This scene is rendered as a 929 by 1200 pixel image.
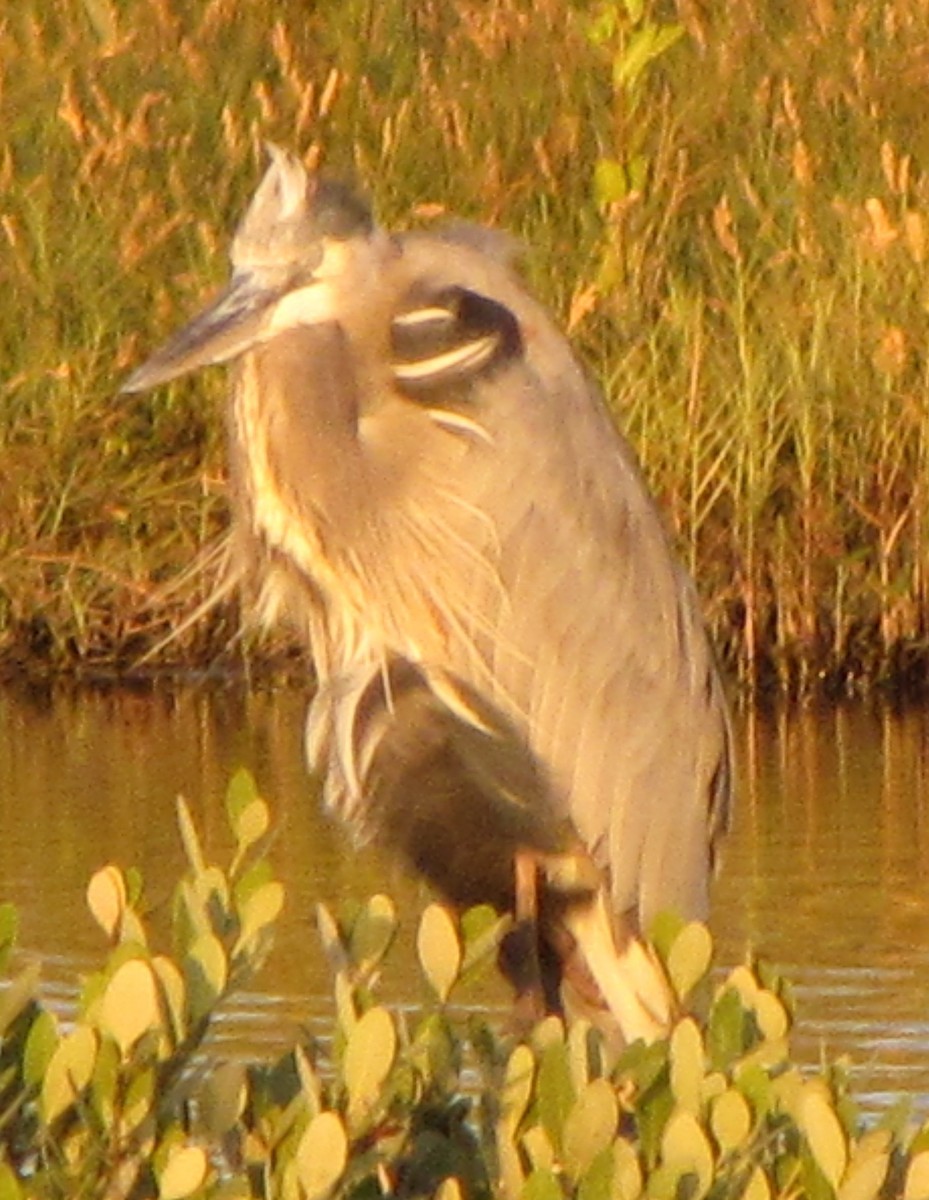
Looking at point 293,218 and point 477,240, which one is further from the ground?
point 293,218

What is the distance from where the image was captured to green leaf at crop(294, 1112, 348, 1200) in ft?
9.33

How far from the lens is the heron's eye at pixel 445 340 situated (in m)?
4.52

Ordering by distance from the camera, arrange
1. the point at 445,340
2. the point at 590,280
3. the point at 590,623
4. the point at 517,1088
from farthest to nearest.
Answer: the point at 590,280
the point at 590,623
the point at 445,340
the point at 517,1088

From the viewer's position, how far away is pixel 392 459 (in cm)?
461

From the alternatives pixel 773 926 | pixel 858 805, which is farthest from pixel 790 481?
pixel 773 926

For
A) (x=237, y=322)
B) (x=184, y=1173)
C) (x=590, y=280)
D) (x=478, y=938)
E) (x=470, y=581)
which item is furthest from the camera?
(x=590, y=280)

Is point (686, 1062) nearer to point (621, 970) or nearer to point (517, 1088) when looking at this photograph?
point (517, 1088)

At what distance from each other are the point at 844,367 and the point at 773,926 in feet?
8.15

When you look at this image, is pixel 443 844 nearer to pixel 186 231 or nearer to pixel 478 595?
pixel 478 595

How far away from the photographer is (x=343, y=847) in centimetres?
694

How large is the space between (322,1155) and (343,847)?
13.4 feet

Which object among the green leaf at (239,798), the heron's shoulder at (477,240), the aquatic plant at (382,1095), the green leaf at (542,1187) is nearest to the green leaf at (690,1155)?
the aquatic plant at (382,1095)

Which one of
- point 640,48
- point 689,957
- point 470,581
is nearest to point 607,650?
point 470,581

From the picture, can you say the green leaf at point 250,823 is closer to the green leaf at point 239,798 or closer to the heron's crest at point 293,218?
the green leaf at point 239,798
